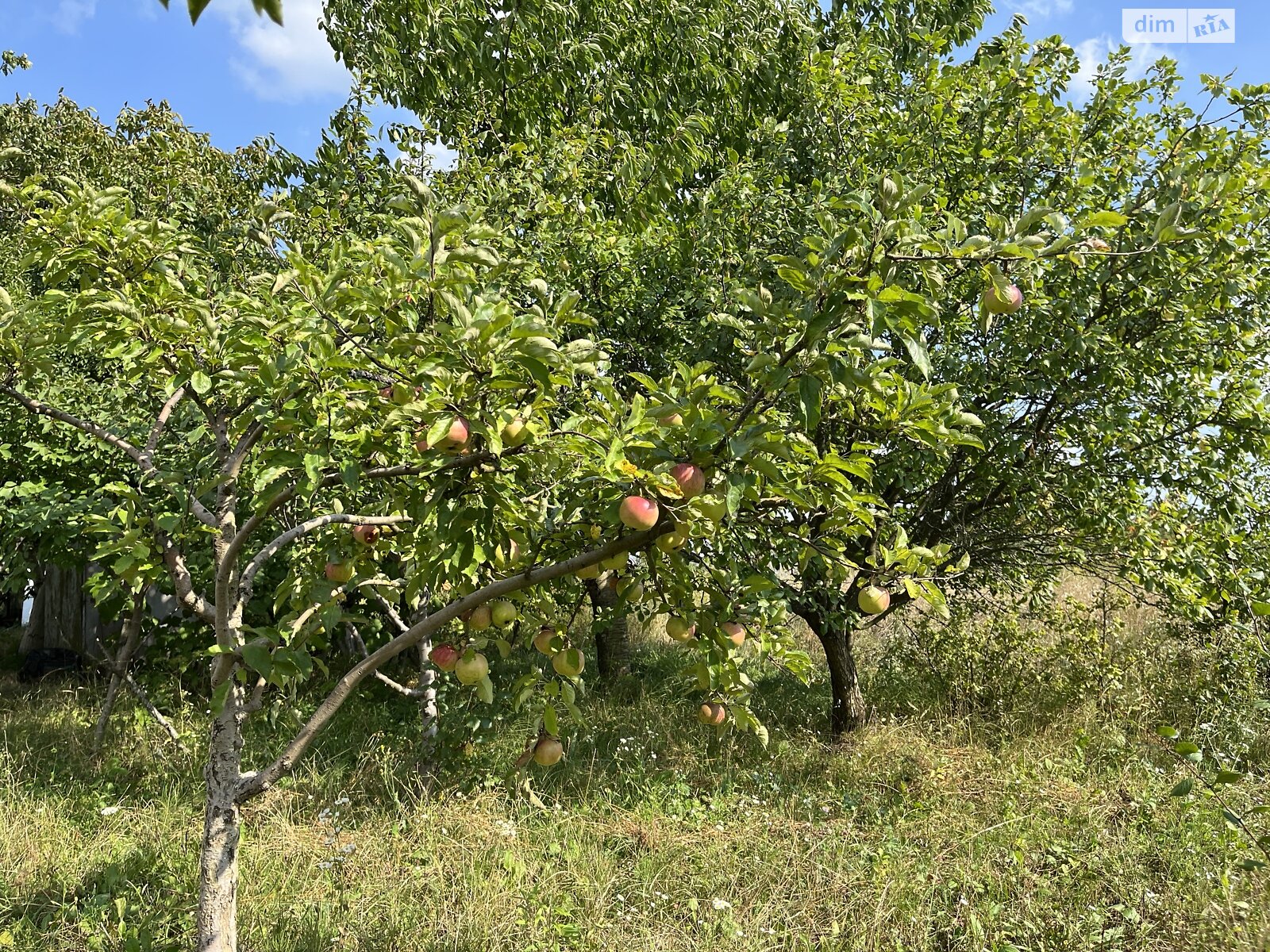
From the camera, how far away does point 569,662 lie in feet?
7.45

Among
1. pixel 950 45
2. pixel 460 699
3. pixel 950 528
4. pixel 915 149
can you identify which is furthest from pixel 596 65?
pixel 460 699

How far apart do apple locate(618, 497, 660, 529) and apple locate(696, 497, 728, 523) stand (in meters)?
0.10

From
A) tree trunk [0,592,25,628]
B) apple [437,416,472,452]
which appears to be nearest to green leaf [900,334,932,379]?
apple [437,416,472,452]

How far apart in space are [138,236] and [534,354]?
5.05 ft

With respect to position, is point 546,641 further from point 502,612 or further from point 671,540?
point 671,540

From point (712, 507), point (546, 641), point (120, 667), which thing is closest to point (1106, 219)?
point (712, 507)

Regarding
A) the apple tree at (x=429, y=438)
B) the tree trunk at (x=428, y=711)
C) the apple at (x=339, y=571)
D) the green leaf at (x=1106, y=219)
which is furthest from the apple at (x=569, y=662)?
the tree trunk at (x=428, y=711)

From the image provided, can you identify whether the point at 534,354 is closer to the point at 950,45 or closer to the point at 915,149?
the point at 915,149

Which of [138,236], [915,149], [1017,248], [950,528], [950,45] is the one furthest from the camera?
[950,45]

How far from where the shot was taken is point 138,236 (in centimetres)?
238

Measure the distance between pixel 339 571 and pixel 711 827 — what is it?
2.58 m

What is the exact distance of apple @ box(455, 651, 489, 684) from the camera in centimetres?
235

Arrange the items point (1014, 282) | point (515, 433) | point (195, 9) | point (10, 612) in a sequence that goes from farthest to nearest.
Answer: point (10, 612) → point (1014, 282) → point (515, 433) → point (195, 9)

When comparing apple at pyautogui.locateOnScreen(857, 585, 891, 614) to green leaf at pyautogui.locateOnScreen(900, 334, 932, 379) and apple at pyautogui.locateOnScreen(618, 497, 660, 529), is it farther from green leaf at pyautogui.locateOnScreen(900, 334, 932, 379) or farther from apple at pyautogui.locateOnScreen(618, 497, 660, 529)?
green leaf at pyautogui.locateOnScreen(900, 334, 932, 379)
